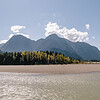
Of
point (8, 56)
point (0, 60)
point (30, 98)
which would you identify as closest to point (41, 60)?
point (8, 56)

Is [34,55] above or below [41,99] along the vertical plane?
above

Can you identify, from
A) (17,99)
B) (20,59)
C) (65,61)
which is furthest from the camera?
→ (65,61)

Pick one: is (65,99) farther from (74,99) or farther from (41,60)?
(41,60)

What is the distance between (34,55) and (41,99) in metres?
99.2

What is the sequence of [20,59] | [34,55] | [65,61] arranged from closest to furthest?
[20,59] → [34,55] → [65,61]

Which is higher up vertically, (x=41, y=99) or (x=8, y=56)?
(x=8, y=56)

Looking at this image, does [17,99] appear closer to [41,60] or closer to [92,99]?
[92,99]

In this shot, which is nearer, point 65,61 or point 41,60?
point 41,60

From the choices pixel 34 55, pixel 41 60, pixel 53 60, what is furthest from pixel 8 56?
pixel 53 60

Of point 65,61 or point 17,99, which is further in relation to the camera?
point 65,61

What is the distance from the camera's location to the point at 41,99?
1316 cm

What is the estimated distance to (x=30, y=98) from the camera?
44.5 feet

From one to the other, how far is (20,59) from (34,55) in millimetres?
14240

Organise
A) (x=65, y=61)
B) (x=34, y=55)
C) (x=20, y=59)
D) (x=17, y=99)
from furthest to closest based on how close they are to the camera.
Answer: (x=65, y=61), (x=34, y=55), (x=20, y=59), (x=17, y=99)
